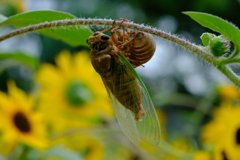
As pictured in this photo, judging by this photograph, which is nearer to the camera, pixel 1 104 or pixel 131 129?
pixel 131 129

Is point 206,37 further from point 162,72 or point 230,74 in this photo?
point 162,72

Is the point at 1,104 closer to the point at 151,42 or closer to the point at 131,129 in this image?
the point at 131,129

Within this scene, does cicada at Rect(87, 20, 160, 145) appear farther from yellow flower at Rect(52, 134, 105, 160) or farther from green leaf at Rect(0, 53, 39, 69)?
yellow flower at Rect(52, 134, 105, 160)

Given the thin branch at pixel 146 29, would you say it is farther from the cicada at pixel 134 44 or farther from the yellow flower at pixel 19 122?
the yellow flower at pixel 19 122

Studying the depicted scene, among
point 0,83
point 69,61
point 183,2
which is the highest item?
point 183,2

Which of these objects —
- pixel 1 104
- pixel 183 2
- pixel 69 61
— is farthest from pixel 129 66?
pixel 183 2

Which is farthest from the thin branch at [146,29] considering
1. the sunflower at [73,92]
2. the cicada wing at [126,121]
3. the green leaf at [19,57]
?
the sunflower at [73,92]

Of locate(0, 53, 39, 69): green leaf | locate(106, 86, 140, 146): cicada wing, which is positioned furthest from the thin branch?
locate(0, 53, 39, 69): green leaf
